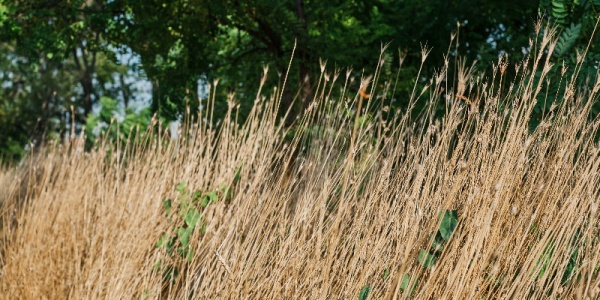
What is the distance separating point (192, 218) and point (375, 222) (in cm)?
120

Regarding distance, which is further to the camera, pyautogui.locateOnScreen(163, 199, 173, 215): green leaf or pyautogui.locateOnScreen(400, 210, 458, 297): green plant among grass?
pyautogui.locateOnScreen(163, 199, 173, 215): green leaf

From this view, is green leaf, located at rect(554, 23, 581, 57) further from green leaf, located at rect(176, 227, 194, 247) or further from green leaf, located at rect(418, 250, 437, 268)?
green leaf, located at rect(176, 227, 194, 247)

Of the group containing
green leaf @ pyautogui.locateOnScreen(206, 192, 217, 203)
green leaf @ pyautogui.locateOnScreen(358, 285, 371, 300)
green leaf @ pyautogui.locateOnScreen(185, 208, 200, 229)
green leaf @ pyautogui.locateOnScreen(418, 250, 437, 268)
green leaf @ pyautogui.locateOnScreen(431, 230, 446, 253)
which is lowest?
green leaf @ pyautogui.locateOnScreen(185, 208, 200, 229)

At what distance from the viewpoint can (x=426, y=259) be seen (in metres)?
1.91

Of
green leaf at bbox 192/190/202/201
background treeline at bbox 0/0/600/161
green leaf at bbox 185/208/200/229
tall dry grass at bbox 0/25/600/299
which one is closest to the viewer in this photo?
tall dry grass at bbox 0/25/600/299

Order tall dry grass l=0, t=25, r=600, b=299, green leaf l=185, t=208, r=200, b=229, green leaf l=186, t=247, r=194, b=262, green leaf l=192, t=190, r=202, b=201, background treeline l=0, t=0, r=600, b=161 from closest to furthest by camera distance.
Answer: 1. tall dry grass l=0, t=25, r=600, b=299
2. green leaf l=186, t=247, r=194, b=262
3. green leaf l=185, t=208, r=200, b=229
4. green leaf l=192, t=190, r=202, b=201
5. background treeline l=0, t=0, r=600, b=161

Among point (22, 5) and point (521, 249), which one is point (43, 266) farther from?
point (22, 5)

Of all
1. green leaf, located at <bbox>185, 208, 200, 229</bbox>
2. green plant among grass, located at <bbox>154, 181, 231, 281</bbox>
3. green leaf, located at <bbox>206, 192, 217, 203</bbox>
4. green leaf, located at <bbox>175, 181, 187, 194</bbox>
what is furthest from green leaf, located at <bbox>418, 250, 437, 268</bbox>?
green leaf, located at <bbox>175, 181, 187, 194</bbox>

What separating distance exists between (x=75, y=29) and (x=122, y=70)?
52.4 ft

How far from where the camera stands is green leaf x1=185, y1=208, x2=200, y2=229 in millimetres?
3031

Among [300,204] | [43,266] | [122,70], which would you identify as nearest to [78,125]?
[122,70]

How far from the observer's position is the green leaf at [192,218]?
303 centimetres

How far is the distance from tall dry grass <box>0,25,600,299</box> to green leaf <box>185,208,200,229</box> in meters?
0.07

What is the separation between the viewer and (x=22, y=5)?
7309 mm
